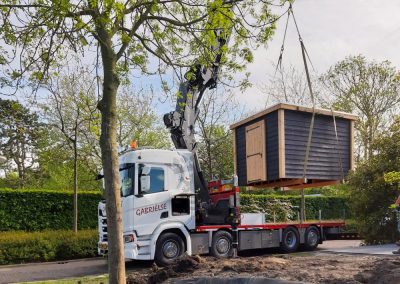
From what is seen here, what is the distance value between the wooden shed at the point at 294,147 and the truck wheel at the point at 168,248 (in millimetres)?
2835

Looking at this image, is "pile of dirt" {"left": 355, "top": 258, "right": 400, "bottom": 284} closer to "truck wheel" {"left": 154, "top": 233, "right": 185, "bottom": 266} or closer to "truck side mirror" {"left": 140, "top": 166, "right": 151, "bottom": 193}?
"truck wheel" {"left": 154, "top": 233, "right": 185, "bottom": 266}

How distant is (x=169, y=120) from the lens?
13.7m

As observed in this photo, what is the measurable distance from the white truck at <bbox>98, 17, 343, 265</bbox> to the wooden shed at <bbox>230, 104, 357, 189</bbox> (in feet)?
3.39

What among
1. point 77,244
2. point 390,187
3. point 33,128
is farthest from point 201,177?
point 33,128

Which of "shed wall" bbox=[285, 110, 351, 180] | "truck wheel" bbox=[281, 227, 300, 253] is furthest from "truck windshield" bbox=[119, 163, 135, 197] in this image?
"truck wheel" bbox=[281, 227, 300, 253]

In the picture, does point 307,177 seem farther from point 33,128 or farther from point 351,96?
point 351,96

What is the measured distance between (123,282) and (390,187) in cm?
1096

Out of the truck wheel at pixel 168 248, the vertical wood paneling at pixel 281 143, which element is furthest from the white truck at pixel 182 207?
the vertical wood paneling at pixel 281 143

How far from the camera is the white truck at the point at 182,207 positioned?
11.6 metres

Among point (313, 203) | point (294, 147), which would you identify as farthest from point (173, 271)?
point (313, 203)

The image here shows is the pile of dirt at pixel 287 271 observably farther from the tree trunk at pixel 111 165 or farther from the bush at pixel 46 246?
the bush at pixel 46 246

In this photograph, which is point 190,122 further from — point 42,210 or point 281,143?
point 42,210

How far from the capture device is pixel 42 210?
18703 mm

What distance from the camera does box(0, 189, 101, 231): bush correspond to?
1789cm
